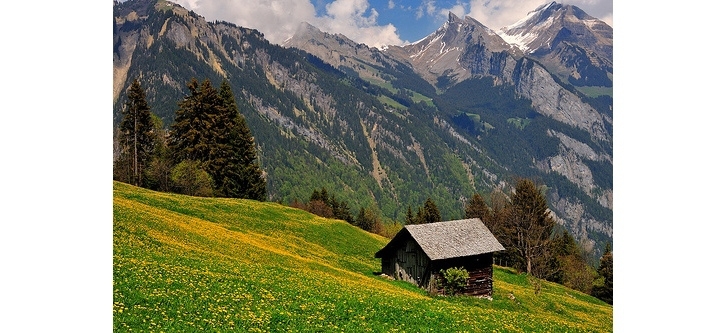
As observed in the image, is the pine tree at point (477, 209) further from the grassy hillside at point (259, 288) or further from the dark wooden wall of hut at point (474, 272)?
the dark wooden wall of hut at point (474, 272)

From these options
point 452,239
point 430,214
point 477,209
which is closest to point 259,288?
point 452,239

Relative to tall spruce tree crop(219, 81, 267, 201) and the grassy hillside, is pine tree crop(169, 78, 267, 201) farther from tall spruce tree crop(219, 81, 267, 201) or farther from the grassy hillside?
the grassy hillside

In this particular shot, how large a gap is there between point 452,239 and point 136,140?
46.1 meters

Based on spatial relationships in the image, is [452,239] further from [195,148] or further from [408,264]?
[195,148]

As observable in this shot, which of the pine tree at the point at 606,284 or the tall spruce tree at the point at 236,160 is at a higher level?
the tall spruce tree at the point at 236,160

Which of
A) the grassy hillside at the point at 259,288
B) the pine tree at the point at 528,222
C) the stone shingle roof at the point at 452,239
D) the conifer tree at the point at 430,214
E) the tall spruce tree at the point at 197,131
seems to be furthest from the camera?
the conifer tree at the point at 430,214

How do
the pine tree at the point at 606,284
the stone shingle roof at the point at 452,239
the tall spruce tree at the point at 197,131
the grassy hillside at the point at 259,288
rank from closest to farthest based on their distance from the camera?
the grassy hillside at the point at 259,288 → the stone shingle roof at the point at 452,239 → the tall spruce tree at the point at 197,131 → the pine tree at the point at 606,284

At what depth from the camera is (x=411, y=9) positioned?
4384cm

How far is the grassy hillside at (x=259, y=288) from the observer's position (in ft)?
70.0

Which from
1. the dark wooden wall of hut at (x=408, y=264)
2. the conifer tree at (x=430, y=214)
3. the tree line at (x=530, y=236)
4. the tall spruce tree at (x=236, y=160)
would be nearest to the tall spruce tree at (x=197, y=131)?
the tall spruce tree at (x=236, y=160)

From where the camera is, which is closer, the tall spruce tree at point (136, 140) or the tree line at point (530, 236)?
the tree line at point (530, 236)

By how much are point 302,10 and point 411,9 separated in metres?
10.6
